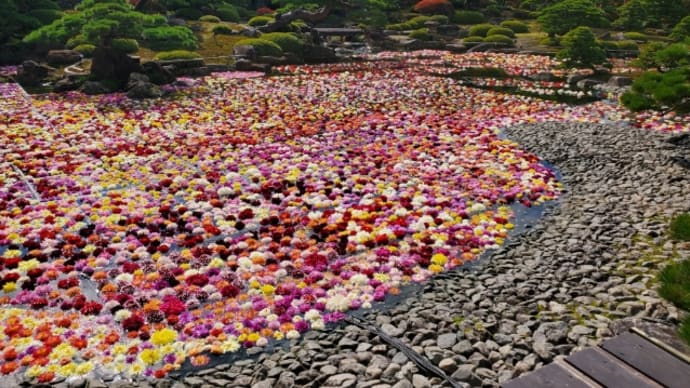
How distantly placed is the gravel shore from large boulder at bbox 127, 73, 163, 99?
1998 cm

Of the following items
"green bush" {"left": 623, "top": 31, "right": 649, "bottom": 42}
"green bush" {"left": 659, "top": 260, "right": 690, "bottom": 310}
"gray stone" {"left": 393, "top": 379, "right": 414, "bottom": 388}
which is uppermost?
"green bush" {"left": 659, "top": 260, "right": 690, "bottom": 310}

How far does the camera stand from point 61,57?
108 feet

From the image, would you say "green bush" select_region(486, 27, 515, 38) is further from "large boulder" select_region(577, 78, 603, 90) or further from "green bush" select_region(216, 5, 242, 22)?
"green bush" select_region(216, 5, 242, 22)

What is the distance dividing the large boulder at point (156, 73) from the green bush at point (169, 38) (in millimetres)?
8716

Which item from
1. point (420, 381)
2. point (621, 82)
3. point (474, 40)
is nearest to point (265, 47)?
point (474, 40)

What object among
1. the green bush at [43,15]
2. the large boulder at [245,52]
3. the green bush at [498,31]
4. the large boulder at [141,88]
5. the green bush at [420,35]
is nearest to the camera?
the large boulder at [141,88]

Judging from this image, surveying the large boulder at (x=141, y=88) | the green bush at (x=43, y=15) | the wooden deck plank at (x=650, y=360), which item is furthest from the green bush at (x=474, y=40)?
the wooden deck plank at (x=650, y=360)

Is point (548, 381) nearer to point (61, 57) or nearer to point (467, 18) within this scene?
point (61, 57)

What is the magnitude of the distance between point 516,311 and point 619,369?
287 centimetres

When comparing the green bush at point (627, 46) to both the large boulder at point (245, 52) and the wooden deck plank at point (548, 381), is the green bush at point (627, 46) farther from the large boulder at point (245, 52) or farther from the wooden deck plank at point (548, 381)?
the wooden deck plank at point (548, 381)

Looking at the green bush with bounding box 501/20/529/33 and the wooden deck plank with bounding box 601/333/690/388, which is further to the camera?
the green bush with bounding box 501/20/529/33

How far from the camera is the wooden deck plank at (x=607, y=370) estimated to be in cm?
454

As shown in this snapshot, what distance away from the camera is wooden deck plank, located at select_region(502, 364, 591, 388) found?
15.0 feet

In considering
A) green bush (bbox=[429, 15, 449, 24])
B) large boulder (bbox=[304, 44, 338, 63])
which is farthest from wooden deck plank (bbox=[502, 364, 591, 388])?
green bush (bbox=[429, 15, 449, 24])
